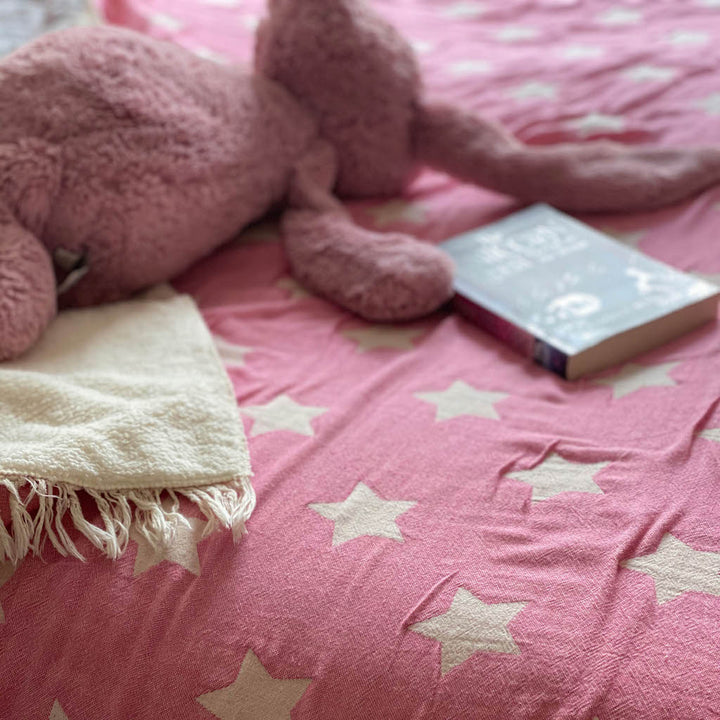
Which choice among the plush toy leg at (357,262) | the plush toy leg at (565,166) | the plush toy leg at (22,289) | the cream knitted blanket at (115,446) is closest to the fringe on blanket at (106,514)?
the cream knitted blanket at (115,446)

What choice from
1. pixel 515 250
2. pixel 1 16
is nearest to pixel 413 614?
pixel 515 250

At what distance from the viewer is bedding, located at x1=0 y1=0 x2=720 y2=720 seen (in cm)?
61

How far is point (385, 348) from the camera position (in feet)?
3.17

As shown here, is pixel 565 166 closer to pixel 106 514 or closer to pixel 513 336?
pixel 513 336

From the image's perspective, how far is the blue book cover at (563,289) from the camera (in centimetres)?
91

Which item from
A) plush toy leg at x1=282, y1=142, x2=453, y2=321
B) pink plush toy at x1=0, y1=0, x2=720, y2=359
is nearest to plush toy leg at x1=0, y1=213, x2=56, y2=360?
pink plush toy at x1=0, y1=0, x2=720, y2=359

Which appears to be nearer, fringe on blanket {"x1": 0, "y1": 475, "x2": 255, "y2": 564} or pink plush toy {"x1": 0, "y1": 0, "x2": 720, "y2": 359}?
fringe on blanket {"x1": 0, "y1": 475, "x2": 255, "y2": 564}

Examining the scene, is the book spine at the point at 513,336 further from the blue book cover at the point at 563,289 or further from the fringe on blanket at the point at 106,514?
the fringe on blanket at the point at 106,514

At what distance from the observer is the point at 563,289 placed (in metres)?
0.99

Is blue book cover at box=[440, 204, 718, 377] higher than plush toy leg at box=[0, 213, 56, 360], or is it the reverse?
plush toy leg at box=[0, 213, 56, 360]

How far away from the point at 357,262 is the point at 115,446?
0.41 m

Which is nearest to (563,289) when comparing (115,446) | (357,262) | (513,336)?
(513,336)

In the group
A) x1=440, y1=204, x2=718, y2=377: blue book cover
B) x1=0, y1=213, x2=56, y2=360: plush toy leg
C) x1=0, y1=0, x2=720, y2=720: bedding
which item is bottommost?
x1=0, y1=0, x2=720, y2=720: bedding

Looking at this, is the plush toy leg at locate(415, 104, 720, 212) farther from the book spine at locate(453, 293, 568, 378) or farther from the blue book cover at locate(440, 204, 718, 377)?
the book spine at locate(453, 293, 568, 378)
